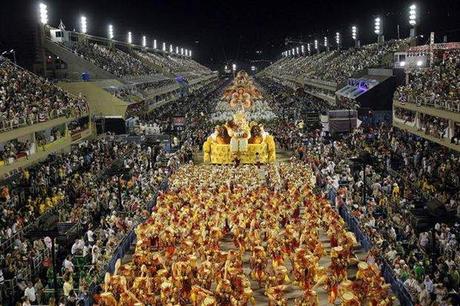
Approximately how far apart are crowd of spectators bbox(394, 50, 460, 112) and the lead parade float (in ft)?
23.7

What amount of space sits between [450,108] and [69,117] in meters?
19.9

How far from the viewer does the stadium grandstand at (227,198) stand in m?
16.2

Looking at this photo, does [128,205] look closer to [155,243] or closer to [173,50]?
[155,243]

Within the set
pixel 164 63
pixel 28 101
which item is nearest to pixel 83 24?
pixel 164 63

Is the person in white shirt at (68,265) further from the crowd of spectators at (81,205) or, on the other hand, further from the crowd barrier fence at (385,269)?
the crowd barrier fence at (385,269)

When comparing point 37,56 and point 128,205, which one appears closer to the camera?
point 128,205

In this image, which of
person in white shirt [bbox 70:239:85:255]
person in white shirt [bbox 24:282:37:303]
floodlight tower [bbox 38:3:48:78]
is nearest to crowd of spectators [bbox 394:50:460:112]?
person in white shirt [bbox 70:239:85:255]

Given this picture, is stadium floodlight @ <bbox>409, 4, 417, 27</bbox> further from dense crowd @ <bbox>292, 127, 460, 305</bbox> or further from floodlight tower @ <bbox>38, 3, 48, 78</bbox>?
floodlight tower @ <bbox>38, 3, 48, 78</bbox>

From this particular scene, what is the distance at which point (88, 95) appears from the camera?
1828 inches

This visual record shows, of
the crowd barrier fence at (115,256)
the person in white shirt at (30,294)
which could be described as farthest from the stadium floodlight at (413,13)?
the person in white shirt at (30,294)

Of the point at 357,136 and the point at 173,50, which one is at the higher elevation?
the point at 173,50

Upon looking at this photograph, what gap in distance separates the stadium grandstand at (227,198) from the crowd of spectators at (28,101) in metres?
0.15

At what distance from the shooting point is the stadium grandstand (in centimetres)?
1619

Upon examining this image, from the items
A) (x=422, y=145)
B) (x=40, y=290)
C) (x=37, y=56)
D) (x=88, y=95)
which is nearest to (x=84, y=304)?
(x=40, y=290)
